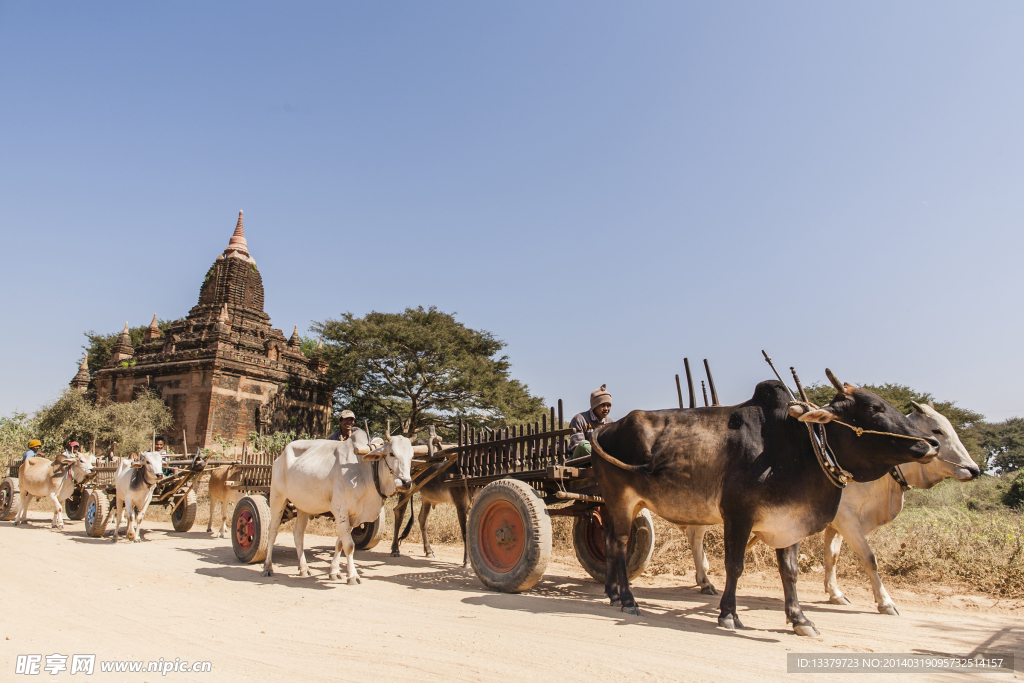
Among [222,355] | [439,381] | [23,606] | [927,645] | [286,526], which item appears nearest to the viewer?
[927,645]

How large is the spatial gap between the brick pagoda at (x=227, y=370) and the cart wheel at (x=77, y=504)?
947 centimetres

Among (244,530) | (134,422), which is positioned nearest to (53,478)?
(244,530)

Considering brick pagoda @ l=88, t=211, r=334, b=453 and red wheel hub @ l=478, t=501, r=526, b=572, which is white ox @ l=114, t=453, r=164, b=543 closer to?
red wheel hub @ l=478, t=501, r=526, b=572

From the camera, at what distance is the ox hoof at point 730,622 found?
4.75m

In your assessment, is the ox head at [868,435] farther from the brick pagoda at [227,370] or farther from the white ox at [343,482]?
the brick pagoda at [227,370]

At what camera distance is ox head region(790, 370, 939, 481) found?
459cm

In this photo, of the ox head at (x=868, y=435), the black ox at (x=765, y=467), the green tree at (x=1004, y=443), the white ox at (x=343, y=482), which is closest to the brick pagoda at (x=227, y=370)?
the white ox at (x=343, y=482)

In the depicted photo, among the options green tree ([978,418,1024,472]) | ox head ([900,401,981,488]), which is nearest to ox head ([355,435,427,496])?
ox head ([900,401,981,488])

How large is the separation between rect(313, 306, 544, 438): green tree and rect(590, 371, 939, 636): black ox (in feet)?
76.5

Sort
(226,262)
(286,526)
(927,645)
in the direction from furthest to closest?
(226,262), (286,526), (927,645)

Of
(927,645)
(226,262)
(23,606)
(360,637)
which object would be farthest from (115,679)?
(226,262)

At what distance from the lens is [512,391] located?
97.9 ft

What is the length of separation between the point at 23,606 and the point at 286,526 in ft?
33.1

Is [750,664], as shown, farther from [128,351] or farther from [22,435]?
[128,351]
